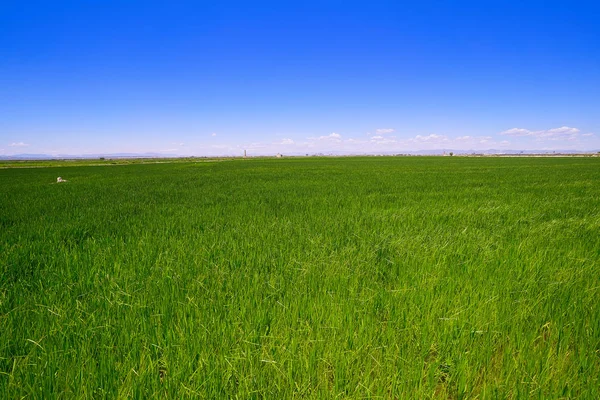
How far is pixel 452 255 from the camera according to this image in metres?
3.46

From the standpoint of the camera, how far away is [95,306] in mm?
2305

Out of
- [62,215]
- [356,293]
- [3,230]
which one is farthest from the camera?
[62,215]

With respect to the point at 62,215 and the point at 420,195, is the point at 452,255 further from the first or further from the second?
the point at 62,215

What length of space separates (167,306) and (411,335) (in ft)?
6.41

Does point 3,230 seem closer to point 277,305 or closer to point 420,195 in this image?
point 277,305

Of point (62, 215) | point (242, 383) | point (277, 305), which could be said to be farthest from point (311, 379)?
point (62, 215)

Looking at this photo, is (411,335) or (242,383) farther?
(411,335)

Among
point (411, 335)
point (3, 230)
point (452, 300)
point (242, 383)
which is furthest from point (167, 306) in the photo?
point (3, 230)

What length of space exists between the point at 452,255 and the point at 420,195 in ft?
19.8

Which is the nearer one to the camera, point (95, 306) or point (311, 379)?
point (311, 379)

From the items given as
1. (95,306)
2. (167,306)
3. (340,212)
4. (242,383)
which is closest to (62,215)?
(95,306)

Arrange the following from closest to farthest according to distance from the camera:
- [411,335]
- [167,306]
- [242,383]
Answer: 1. [242,383]
2. [411,335]
3. [167,306]

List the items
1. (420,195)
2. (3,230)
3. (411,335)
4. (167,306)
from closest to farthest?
(411,335), (167,306), (3,230), (420,195)

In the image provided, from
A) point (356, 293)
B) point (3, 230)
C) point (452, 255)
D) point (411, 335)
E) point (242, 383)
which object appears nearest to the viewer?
point (242, 383)
